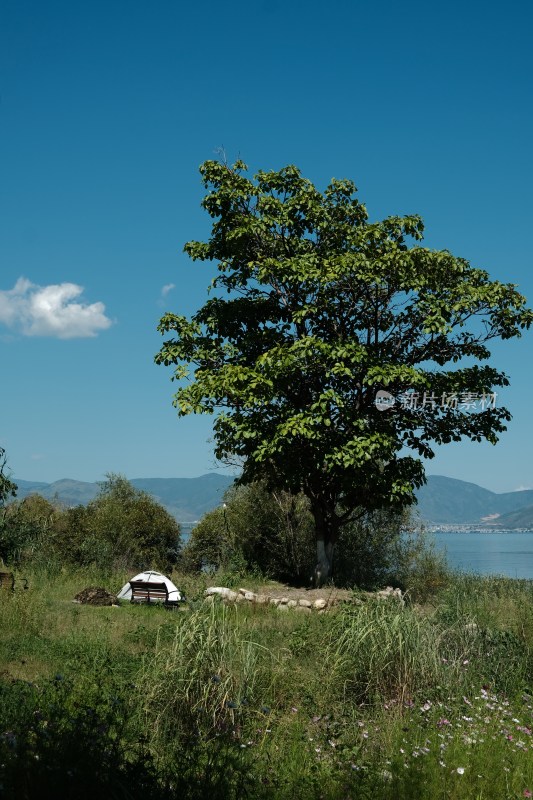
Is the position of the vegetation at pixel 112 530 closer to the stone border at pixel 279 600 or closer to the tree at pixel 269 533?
the tree at pixel 269 533

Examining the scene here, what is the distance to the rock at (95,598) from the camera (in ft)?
51.5

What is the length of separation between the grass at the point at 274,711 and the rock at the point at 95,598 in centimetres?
361

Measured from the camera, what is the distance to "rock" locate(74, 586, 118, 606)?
15.7 m

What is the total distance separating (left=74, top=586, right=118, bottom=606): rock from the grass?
11.9 feet

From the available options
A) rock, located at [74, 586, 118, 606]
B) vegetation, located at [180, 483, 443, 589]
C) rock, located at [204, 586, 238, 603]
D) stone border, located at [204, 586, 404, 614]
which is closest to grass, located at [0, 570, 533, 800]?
rock, located at [74, 586, 118, 606]

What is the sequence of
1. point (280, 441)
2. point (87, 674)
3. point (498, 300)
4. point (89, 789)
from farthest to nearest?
1. point (498, 300)
2. point (280, 441)
3. point (87, 674)
4. point (89, 789)

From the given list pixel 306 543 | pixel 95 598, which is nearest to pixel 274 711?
pixel 95 598

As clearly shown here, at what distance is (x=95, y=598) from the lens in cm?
1575


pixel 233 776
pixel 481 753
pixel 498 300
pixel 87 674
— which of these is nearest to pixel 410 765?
pixel 481 753

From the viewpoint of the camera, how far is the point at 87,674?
8.82m

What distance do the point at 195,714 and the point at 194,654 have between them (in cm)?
74

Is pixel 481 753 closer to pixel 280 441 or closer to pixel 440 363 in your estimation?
pixel 280 441

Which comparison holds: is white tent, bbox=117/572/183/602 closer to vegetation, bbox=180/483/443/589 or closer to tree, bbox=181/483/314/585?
tree, bbox=181/483/314/585

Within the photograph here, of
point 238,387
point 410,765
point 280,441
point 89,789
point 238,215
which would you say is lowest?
point 410,765
